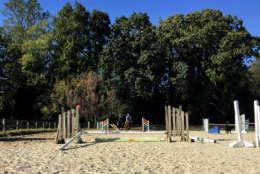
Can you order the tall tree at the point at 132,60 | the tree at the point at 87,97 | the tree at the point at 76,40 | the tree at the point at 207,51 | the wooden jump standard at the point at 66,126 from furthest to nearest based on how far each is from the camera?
the tree at the point at 76,40, the tree at the point at 87,97, the tall tree at the point at 132,60, the tree at the point at 207,51, the wooden jump standard at the point at 66,126

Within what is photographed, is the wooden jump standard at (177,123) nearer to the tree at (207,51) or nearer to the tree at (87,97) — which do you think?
the tree at (207,51)

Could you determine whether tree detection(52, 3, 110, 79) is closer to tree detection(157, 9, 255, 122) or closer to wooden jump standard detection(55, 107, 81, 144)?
tree detection(157, 9, 255, 122)

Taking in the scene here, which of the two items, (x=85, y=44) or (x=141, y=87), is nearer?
(x=141, y=87)

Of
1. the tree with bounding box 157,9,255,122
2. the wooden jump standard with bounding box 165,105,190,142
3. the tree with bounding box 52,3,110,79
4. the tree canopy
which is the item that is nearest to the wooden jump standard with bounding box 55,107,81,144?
the wooden jump standard with bounding box 165,105,190,142

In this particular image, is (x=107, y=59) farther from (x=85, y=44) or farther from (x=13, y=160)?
(x=13, y=160)

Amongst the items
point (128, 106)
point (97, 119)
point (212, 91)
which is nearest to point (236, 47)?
point (212, 91)

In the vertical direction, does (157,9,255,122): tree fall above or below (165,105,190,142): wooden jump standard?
above

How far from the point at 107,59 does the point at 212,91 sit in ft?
47.7

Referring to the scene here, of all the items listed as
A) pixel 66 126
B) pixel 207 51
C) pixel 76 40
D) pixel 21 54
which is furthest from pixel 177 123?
pixel 21 54

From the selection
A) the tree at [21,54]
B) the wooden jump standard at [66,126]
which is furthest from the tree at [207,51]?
the wooden jump standard at [66,126]

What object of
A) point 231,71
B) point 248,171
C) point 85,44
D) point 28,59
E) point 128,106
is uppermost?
point 85,44

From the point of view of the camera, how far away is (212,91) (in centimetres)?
3672

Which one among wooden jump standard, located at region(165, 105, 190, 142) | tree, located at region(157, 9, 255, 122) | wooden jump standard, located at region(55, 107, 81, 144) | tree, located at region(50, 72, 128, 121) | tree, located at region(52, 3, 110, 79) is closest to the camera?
wooden jump standard, located at region(55, 107, 81, 144)

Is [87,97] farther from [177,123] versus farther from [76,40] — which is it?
[177,123]
